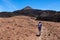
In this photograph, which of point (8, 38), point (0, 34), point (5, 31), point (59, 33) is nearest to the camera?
point (8, 38)

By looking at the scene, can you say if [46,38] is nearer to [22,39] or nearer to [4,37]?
[22,39]

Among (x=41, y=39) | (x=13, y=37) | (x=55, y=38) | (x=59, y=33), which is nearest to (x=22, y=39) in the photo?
(x=13, y=37)

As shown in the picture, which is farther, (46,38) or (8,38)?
(46,38)

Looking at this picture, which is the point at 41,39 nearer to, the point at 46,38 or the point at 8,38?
the point at 46,38

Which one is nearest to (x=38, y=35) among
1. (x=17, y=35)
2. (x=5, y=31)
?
(x=17, y=35)

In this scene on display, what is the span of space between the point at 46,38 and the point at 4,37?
6.15m

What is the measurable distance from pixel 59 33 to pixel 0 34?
992 cm

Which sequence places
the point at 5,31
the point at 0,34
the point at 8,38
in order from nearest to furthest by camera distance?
the point at 8,38 < the point at 0,34 < the point at 5,31

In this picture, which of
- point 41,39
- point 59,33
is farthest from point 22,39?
point 59,33

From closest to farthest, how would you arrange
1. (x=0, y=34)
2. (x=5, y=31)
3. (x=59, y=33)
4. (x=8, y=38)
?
(x=8, y=38), (x=0, y=34), (x=5, y=31), (x=59, y=33)

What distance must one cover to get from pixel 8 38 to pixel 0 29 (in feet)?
14.9

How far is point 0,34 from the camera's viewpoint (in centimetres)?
2478

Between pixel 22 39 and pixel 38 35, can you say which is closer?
pixel 22 39

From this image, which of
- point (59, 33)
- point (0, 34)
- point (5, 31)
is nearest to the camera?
point (0, 34)
